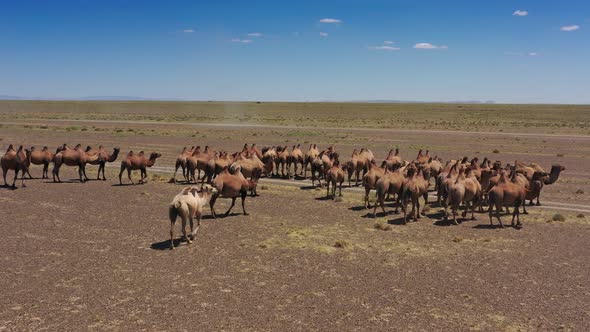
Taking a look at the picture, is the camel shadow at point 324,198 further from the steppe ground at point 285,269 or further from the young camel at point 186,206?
the young camel at point 186,206

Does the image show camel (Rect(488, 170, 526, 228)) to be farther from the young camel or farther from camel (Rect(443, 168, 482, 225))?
the young camel

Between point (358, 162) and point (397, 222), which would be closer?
point (397, 222)

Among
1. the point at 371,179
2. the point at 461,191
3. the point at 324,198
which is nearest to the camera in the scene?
the point at 461,191

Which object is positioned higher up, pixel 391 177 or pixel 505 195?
pixel 391 177

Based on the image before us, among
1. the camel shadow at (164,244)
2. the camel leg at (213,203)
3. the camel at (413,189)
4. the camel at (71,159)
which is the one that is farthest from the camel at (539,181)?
the camel at (71,159)

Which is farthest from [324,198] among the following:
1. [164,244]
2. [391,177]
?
[164,244]

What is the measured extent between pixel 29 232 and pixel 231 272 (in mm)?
7517

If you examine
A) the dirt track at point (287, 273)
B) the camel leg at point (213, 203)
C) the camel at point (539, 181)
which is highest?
the camel at point (539, 181)

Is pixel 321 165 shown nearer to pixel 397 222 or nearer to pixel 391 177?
pixel 391 177

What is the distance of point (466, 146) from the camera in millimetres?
48969

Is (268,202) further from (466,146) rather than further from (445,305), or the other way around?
(466,146)

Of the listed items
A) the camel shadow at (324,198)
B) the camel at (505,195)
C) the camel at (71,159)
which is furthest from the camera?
the camel at (71,159)

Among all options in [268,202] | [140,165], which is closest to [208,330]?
[268,202]

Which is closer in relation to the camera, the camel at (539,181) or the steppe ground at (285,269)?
the steppe ground at (285,269)
